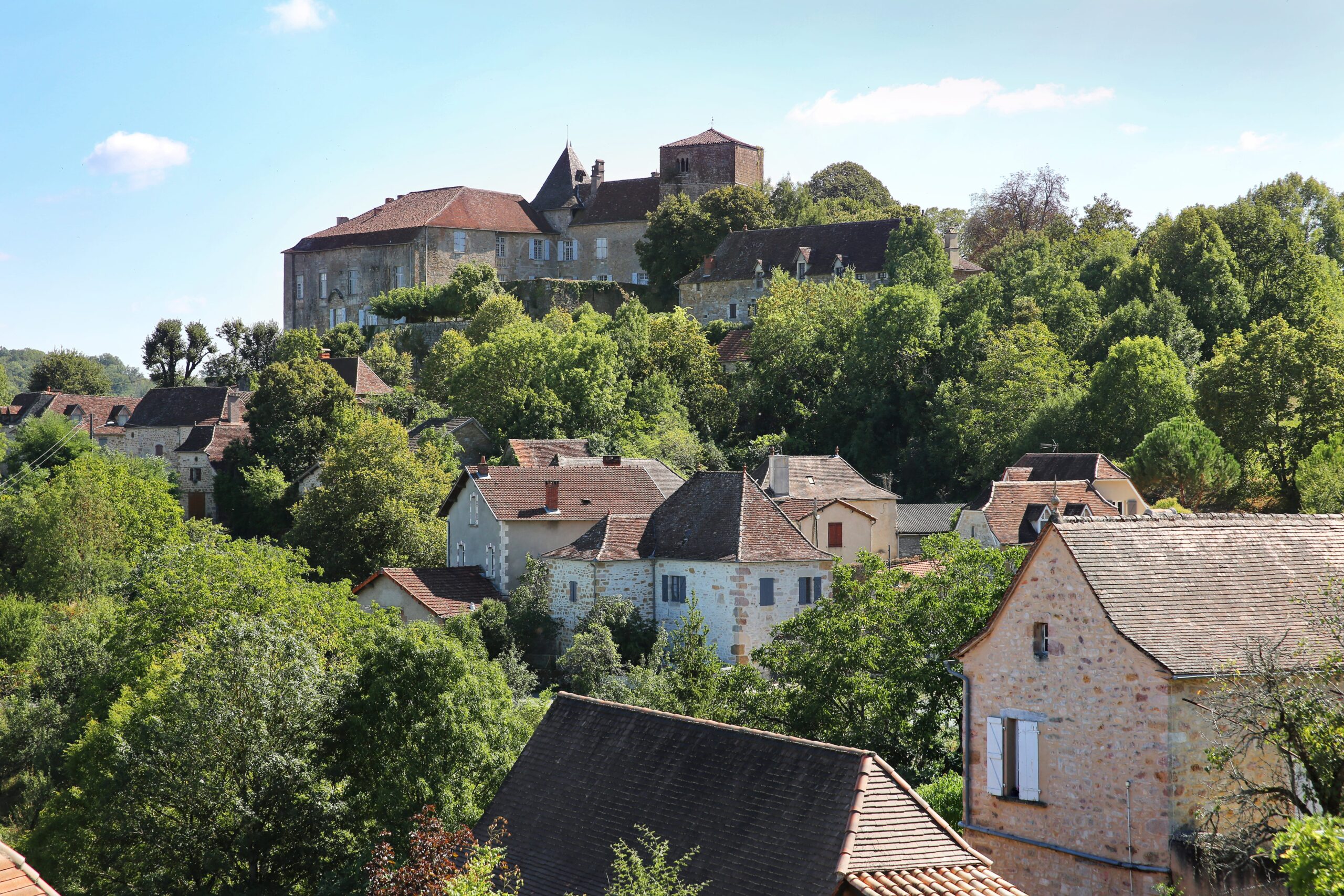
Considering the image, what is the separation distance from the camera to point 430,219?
89.8 m

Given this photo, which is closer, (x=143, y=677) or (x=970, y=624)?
(x=970, y=624)

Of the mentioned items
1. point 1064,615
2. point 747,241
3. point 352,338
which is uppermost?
point 747,241

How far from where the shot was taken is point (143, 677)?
1057 inches

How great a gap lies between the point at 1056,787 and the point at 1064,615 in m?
2.26

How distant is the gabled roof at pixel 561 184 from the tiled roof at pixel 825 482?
48021 millimetres

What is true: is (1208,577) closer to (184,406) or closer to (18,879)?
(18,879)

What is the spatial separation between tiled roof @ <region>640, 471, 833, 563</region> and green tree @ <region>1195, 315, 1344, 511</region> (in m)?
20.4

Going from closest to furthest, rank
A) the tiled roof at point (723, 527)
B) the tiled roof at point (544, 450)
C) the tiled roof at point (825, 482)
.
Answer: the tiled roof at point (723, 527), the tiled roof at point (825, 482), the tiled roof at point (544, 450)

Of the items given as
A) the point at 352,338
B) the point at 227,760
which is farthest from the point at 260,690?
the point at 352,338

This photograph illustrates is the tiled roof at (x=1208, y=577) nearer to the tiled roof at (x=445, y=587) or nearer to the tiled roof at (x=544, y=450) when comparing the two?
the tiled roof at (x=445, y=587)

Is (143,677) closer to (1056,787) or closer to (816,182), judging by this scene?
(1056,787)

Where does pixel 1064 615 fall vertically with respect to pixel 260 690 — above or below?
above

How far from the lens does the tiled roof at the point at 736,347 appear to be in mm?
68500

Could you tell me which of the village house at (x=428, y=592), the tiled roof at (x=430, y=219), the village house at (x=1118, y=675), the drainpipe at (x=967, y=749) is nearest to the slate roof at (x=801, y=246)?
the tiled roof at (x=430, y=219)
